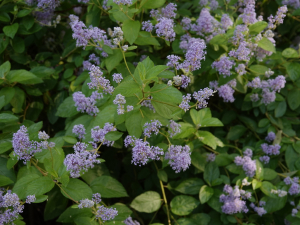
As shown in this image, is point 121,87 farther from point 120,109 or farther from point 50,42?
point 50,42

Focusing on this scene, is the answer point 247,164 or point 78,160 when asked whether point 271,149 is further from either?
point 78,160

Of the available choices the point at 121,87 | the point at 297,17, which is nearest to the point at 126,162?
the point at 121,87

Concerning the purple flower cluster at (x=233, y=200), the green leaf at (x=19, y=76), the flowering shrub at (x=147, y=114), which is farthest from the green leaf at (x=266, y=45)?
the green leaf at (x=19, y=76)

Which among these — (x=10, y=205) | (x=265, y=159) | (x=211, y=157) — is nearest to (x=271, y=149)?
(x=265, y=159)

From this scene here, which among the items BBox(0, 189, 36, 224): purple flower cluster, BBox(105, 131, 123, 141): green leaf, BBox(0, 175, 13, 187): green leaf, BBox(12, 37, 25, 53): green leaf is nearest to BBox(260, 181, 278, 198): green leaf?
BBox(105, 131, 123, 141): green leaf

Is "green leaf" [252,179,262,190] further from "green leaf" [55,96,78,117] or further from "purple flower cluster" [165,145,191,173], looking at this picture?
"green leaf" [55,96,78,117]

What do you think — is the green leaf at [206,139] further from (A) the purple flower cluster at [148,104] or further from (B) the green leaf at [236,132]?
(B) the green leaf at [236,132]
